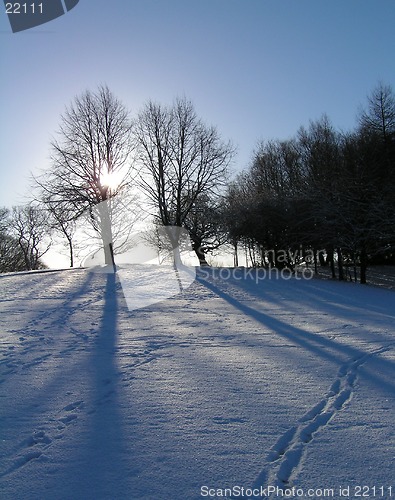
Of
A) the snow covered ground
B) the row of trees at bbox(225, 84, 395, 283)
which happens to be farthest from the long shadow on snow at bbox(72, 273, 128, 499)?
the row of trees at bbox(225, 84, 395, 283)

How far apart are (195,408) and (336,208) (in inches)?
696

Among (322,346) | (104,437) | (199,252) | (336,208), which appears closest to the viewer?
(104,437)

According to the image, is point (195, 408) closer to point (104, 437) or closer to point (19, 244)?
point (104, 437)

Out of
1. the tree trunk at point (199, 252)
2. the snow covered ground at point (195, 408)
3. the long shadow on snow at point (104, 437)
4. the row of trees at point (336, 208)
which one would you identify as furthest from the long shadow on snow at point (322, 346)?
the tree trunk at point (199, 252)

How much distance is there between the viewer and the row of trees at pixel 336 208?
19125 mm

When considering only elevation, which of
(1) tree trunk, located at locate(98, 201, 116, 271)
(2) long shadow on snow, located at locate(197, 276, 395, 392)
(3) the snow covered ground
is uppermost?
(1) tree trunk, located at locate(98, 201, 116, 271)

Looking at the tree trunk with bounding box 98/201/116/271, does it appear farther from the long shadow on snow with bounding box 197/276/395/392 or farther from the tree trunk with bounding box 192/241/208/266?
the long shadow on snow with bounding box 197/276/395/392

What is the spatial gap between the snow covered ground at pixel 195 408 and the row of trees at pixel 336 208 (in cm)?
1175

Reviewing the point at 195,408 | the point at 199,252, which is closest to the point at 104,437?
the point at 195,408

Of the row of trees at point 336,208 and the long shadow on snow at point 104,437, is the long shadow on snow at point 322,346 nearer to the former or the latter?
the long shadow on snow at point 104,437

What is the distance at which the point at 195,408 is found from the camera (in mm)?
3934

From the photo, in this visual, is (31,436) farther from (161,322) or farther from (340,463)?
(161,322)

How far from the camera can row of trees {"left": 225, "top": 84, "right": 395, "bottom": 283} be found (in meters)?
19.1

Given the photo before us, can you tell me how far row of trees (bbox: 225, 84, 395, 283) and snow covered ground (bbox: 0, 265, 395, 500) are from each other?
11.8 metres
